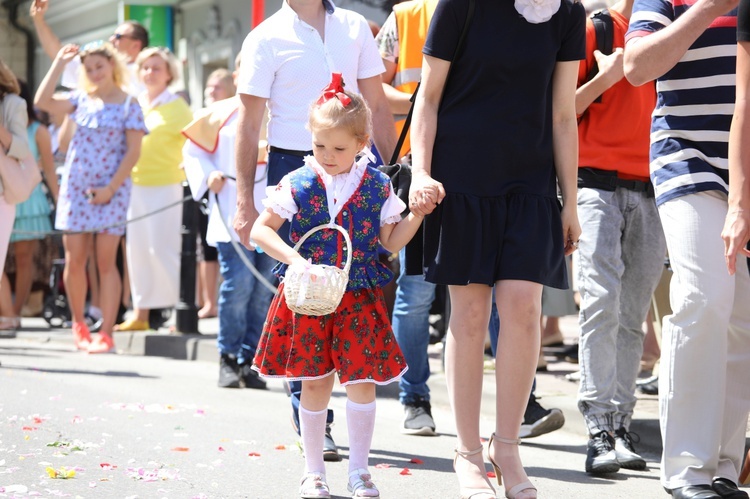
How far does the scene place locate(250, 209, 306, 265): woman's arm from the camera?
14.7 ft

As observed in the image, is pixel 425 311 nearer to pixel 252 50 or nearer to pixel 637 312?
pixel 637 312

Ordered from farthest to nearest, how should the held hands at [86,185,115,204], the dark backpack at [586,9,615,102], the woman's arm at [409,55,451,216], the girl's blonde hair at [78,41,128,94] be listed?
the held hands at [86,185,115,204]
the girl's blonde hair at [78,41,128,94]
the dark backpack at [586,9,615,102]
the woman's arm at [409,55,451,216]

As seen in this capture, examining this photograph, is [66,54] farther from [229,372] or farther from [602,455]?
[602,455]

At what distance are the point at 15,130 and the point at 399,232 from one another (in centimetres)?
462

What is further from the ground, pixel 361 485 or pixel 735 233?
pixel 735 233

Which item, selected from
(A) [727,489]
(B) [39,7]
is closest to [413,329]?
(A) [727,489]

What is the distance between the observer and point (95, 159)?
405 inches

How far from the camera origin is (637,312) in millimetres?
5859

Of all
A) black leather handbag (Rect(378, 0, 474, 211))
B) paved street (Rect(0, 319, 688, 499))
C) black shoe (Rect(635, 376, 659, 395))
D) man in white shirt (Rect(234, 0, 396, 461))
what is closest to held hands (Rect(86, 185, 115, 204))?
paved street (Rect(0, 319, 688, 499))

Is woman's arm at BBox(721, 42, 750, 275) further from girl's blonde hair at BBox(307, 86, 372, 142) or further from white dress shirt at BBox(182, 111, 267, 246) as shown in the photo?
white dress shirt at BBox(182, 111, 267, 246)

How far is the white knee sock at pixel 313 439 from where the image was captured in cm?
471

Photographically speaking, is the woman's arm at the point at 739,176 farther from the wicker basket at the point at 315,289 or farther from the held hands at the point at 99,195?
the held hands at the point at 99,195

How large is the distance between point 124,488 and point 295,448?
1.17 m

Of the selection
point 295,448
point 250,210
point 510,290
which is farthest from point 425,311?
point 510,290
